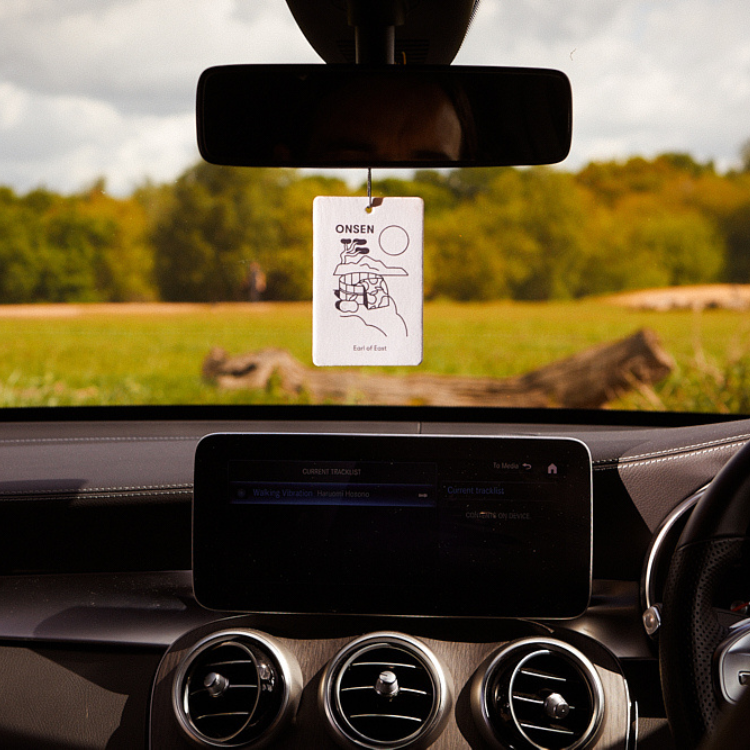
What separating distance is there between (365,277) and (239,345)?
269 centimetres

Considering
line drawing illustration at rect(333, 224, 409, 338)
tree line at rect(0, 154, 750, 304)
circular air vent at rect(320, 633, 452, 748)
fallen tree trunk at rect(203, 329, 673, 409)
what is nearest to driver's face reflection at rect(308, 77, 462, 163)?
line drawing illustration at rect(333, 224, 409, 338)

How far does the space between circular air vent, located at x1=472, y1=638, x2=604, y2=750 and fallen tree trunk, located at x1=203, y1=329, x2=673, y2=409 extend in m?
1.16

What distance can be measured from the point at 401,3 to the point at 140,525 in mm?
1141

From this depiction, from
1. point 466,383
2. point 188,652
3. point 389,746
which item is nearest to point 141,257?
point 466,383

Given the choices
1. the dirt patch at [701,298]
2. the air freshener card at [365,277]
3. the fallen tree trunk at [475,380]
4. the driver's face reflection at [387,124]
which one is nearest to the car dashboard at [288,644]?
the air freshener card at [365,277]

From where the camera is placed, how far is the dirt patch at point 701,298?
5.05 m

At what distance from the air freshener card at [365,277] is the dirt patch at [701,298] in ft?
13.1

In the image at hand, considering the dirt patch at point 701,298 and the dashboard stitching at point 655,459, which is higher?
the dirt patch at point 701,298

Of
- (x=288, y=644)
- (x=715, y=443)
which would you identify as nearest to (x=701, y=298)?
(x=715, y=443)

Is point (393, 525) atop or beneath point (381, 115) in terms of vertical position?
beneath

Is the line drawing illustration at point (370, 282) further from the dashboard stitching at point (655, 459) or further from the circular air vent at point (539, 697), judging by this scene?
the circular air vent at point (539, 697)

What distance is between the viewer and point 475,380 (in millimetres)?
3051

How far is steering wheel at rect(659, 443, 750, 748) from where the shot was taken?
0.99 metres

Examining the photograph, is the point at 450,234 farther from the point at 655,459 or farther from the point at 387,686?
the point at 387,686
